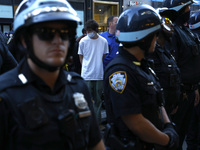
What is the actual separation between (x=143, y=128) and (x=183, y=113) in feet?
6.38

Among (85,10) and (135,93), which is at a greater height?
(85,10)

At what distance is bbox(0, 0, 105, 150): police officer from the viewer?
3.59 ft

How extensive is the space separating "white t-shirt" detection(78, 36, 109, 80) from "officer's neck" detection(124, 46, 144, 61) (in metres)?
2.61

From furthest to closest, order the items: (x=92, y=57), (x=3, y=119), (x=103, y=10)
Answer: (x=103, y=10)
(x=92, y=57)
(x=3, y=119)

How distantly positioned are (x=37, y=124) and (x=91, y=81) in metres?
3.68

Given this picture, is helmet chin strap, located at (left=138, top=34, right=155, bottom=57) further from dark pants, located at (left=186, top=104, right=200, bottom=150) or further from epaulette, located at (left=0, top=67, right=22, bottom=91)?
dark pants, located at (left=186, top=104, right=200, bottom=150)

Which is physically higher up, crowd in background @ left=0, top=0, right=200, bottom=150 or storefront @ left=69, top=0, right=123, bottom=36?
storefront @ left=69, top=0, right=123, bottom=36

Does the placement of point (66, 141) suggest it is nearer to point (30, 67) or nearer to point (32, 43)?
point (30, 67)

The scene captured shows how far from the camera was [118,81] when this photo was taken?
6.24 ft

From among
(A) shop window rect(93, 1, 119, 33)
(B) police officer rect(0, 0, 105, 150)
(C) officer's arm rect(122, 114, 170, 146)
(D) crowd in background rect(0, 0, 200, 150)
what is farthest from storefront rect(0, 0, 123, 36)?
(B) police officer rect(0, 0, 105, 150)

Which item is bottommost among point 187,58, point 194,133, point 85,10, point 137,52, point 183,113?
point 194,133

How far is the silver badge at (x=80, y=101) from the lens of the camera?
4.28 feet

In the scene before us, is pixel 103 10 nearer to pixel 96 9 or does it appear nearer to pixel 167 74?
pixel 96 9

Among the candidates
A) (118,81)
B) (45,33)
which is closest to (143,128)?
(118,81)
